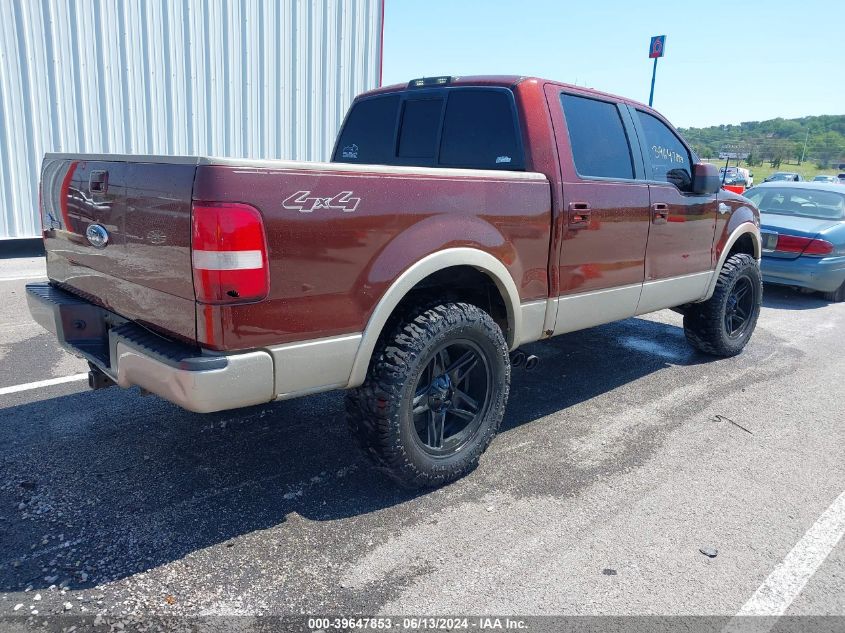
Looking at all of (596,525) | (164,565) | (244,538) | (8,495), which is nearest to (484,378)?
(596,525)

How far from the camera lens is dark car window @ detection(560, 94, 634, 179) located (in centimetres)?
398

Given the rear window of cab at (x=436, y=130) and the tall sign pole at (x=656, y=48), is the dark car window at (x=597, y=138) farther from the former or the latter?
the tall sign pole at (x=656, y=48)

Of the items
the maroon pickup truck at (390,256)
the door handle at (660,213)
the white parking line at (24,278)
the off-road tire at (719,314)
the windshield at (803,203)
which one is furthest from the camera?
the windshield at (803,203)

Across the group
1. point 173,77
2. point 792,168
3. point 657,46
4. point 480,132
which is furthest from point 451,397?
point 792,168

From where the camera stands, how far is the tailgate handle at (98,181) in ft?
9.39

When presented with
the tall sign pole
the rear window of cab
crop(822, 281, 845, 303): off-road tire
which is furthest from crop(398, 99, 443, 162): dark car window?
the tall sign pole

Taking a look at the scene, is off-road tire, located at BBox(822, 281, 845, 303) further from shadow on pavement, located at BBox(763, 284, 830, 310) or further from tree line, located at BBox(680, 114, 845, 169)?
tree line, located at BBox(680, 114, 845, 169)

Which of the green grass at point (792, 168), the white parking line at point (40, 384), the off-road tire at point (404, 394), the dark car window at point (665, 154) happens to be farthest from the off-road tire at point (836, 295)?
the green grass at point (792, 168)

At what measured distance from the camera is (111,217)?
2.87m

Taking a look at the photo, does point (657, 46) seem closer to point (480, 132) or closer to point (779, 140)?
point (480, 132)

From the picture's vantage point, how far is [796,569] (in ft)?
9.12

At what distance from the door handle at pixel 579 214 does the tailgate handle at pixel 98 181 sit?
2.38m

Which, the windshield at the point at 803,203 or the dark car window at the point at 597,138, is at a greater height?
the dark car window at the point at 597,138

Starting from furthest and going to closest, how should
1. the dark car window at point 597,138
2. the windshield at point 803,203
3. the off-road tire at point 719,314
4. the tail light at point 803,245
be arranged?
the windshield at point 803,203 < the tail light at point 803,245 < the off-road tire at point 719,314 < the dark car window at point 597,138
